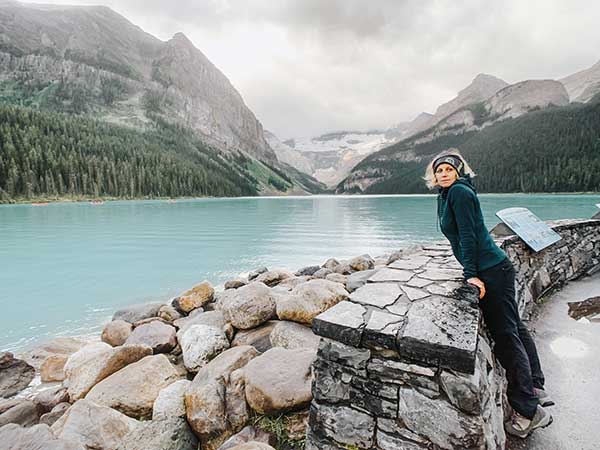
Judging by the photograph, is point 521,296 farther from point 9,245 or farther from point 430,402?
point 9,245

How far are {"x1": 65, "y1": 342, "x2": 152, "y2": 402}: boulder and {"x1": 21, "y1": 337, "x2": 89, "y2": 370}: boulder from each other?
1.69m

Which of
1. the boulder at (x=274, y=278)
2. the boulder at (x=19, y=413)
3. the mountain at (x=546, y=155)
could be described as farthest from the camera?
the mountain at (x=546, y=155)

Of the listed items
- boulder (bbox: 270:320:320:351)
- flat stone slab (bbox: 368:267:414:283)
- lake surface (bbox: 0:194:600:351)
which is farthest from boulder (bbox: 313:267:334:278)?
flat stone slab (bbox: 368:267:414:283)

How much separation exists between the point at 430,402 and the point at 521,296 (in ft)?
13.9

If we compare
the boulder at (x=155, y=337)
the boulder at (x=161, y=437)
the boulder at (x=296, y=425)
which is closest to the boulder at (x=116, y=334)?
the boulder at (x=155, y=337)

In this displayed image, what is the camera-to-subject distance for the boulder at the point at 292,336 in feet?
16.6

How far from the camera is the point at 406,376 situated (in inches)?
95.0

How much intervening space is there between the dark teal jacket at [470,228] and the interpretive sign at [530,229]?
3556mm

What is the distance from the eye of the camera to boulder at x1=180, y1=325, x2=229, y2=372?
5.45 m

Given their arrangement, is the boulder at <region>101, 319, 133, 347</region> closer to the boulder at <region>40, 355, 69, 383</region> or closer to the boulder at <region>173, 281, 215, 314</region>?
the boulder at <region>40, 355, 69, 383</region>

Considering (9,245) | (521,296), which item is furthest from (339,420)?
(9,245)

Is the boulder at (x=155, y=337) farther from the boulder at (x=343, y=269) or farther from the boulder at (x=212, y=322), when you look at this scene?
the boulder at (x=343, y=269)

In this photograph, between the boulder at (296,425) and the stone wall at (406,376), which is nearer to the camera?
the stone wall at (406,376)

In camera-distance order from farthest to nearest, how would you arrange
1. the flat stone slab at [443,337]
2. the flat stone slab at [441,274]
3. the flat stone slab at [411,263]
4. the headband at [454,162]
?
the flat stone slab at [411,263], the flat stone slab at [441,274], the headband at [454,162], the flat stone slab at [443,337]
